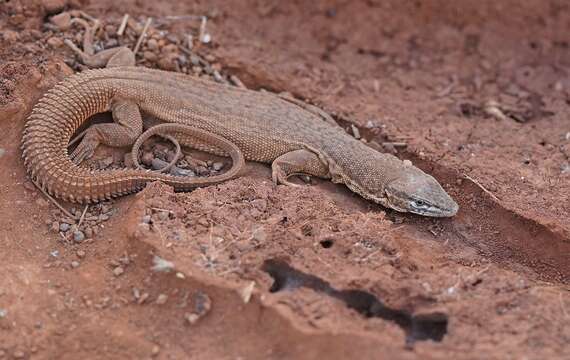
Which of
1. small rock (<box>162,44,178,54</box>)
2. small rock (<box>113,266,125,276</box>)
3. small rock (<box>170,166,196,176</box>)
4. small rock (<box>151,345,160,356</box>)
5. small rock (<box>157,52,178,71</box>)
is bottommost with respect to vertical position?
small rock (<box>151,345,160,356</box>)

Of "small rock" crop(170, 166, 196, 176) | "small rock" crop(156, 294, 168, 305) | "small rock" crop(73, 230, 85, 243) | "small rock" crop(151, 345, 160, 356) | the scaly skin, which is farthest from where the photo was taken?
"small rock" crop(170, 166, 196, 176)

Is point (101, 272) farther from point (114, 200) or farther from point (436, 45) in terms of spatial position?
point (436, 45)

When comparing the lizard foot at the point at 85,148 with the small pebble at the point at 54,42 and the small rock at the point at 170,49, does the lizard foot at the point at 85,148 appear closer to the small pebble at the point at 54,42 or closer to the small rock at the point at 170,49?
the small pebble at the point at 54,42

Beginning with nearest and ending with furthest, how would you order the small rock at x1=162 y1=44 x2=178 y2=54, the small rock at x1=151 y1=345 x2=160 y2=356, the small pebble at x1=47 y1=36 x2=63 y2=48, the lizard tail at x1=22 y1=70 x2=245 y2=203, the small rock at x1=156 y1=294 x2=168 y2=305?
the small rock at x1=151 y1=345 x2=160 y2=356, the small rock at x1=156 y1=294 x2=168 y2=305, the lizard tail at x1=22 y1=70 x2=245 y2=203, the small pebble at x1=47 y1=36 x2=63 y2=48, the small rock at x1=162 y1=44 x2=178 y2=54

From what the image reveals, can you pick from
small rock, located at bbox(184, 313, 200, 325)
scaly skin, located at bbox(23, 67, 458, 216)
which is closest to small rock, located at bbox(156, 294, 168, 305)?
small rock, located at bbox(184, 313, 200, 325)

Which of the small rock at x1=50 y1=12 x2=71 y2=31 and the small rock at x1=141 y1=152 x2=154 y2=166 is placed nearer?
the small rock at x1=141 y1=152 x2=154 y2=166

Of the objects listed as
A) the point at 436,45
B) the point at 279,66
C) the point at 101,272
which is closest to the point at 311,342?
the point at 101,272

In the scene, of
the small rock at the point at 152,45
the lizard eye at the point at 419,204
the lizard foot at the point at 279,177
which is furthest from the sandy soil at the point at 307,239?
the small rock at the point at 152,45

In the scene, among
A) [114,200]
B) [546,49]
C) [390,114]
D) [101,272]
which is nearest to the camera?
[101,272]

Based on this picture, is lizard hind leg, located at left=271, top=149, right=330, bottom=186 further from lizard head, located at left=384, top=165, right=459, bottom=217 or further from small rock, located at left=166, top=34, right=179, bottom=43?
small rock, located at left=166, top=34, right=179, bottom=43
